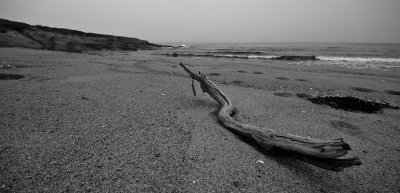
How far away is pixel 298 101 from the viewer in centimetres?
521

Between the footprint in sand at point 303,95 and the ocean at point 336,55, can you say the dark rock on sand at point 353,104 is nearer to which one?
the footprint in sand at point 303,95

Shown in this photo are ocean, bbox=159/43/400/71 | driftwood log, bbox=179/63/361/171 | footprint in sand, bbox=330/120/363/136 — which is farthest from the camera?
ocean, bbox=159/43/400/71

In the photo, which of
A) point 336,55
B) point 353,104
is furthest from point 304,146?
point 336,55

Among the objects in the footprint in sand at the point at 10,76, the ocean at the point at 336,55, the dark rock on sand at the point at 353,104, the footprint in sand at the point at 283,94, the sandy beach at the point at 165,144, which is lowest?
the sandy beach at the point at 165,144

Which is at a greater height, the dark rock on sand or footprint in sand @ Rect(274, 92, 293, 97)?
footprint in sand @ Rect(274, 92, 293, 97)

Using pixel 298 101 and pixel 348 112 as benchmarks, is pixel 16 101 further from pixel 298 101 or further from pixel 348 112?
pixel 348 112

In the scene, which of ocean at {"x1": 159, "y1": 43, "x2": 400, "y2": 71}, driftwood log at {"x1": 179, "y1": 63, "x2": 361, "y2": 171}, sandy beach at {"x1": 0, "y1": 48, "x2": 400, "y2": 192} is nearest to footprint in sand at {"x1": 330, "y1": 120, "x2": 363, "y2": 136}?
sandy beach at {"x1": 0, "y1": 48, "x2": 400, "y2": 192}

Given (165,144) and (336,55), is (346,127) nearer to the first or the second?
(165,144)

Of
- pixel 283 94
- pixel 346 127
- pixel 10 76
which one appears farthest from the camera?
pixel 10 76

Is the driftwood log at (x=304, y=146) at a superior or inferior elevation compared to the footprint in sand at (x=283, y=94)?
inferior

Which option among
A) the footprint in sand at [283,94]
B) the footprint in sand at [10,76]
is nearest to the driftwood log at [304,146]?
the footprint in sand at [283,94]

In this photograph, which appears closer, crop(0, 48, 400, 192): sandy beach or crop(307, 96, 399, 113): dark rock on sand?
crop(0, 48, 400, 192): sandy beach

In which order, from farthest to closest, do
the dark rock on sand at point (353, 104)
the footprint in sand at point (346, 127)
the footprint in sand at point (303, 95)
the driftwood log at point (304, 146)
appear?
1. the footprint in sand at point (303, 95)
2. the dark rock on sand at point (353, 104)
3. the footprint in sand at point (346, 127)
4. the driftwood log at point (304, 146)

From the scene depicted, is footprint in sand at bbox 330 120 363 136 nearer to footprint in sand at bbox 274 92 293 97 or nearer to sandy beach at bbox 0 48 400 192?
sandy beach at bbox 0 48 400 192
